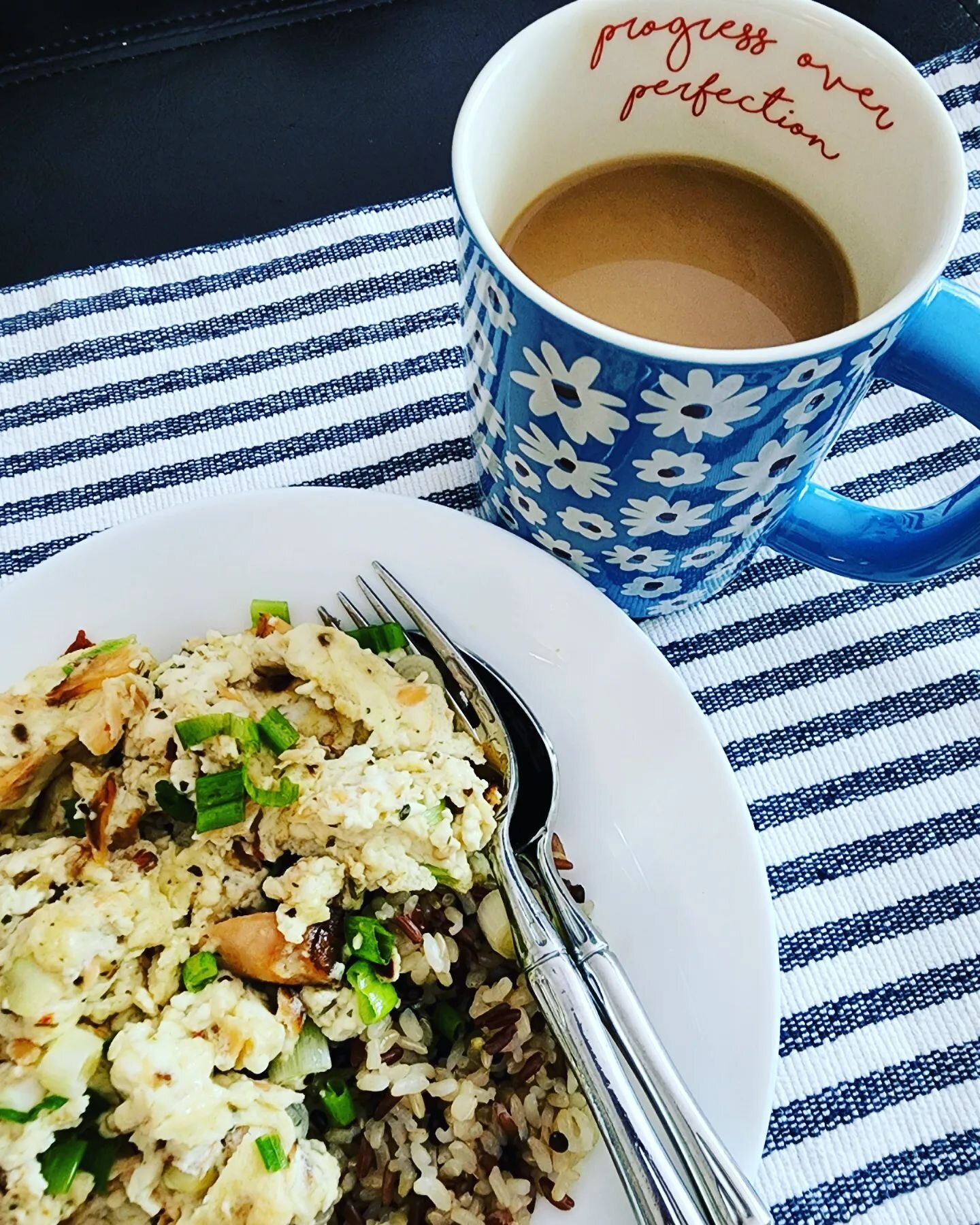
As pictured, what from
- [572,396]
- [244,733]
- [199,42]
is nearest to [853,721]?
[572,396]

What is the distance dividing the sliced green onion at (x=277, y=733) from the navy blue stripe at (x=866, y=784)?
55cm

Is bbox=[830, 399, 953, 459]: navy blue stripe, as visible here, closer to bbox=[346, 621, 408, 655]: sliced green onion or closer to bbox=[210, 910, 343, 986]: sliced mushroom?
bbox=[346, 621, 408, 655]: sliced green onion

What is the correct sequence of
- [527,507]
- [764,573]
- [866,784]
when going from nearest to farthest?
1. [527,507]
2. [866,784]
3. [764,573]

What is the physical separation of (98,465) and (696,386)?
89cm

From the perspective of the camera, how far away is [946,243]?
914 millimetres

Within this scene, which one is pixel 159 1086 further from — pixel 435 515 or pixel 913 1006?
pixel 913 1006

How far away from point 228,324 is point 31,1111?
3.37 feet

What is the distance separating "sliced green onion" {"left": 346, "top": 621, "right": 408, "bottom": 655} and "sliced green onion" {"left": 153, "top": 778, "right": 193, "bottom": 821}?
0.78 ft

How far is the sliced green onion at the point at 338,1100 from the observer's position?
3.38 feet

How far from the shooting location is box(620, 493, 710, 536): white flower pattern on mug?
1.06m

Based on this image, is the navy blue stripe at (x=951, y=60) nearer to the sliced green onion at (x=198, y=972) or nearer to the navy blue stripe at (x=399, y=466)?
the navy blue stripe at (x=399, y=466)

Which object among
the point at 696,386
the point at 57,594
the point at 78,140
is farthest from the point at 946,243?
the point at 78,140

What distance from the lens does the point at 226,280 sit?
1.58 m

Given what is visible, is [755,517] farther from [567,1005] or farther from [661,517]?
[567,1005]
